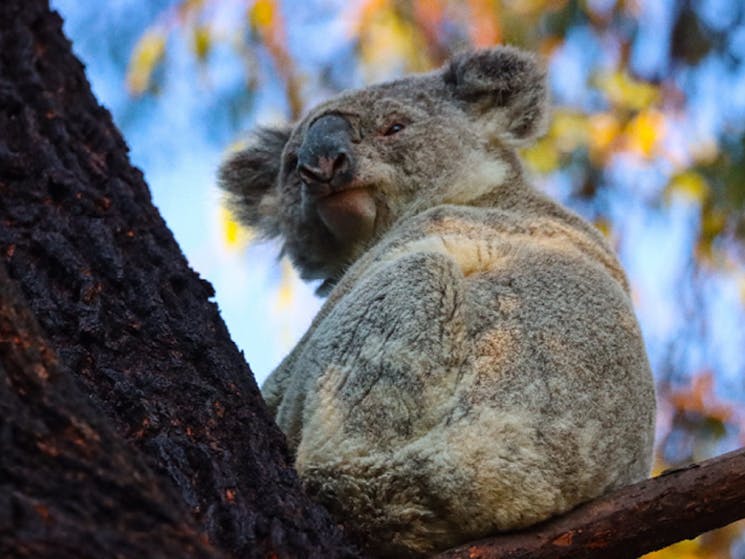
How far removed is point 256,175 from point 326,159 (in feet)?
3.71

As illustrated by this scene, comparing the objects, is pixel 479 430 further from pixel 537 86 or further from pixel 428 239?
pixel 537 86

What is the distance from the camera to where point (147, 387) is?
9.37 feet

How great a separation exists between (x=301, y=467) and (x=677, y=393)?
574 cm

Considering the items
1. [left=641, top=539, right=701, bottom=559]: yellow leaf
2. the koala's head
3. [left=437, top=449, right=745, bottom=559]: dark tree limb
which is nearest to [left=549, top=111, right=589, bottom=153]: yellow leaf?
[left=641, top=539, right=701, bottom=559]: yellow leaf

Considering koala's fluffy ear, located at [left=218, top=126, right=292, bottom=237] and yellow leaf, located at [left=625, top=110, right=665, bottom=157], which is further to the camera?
yellow leaf, located at [left=625, top=110, right=665, bottom=157]

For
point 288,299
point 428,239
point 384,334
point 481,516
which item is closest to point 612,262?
point 428,239

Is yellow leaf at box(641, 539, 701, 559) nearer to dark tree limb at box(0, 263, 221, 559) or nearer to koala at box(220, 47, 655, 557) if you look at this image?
koala at box(220, 47, 655, 557)

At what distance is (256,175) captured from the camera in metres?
5.88

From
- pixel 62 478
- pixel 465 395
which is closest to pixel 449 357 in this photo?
pixel 465 395

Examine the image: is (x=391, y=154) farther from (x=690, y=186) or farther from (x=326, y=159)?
(x=690, y=186)

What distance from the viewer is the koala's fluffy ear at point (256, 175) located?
19.1 ft

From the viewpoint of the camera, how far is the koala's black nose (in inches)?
190

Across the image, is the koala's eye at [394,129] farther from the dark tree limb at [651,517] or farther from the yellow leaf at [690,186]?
the yellow leaf at [690,186]

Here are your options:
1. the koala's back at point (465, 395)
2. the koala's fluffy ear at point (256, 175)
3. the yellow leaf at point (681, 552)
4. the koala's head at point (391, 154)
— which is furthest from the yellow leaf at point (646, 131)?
the koala's back at point (465, 395)
